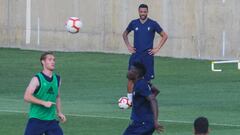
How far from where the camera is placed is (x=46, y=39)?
140 ft

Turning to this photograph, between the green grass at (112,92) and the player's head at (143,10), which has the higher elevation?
the player's head at (143,10)

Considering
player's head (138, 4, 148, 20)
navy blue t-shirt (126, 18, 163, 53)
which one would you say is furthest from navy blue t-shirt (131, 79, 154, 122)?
navy blue t-shirt (126, 18, 163, 53)

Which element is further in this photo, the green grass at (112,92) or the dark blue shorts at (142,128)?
the green grass at (112,92)

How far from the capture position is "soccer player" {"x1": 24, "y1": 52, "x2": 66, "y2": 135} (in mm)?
14352

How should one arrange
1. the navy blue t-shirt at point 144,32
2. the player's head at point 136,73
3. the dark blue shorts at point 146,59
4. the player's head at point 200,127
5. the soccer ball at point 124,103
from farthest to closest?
the navy blue t-shirt at point 144,32 → the dark blue shorts at point 146,59 → the soccer ball at point 124,103 → the player's head at point 136,73 → the player's head at point 200,127

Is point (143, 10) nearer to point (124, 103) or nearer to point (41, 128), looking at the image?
point (124, 103)

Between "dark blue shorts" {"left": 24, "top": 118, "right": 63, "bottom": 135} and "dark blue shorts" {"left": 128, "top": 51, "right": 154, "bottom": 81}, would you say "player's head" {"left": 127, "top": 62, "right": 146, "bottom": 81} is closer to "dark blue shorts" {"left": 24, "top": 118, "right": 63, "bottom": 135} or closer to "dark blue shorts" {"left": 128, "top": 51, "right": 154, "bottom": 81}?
"dark blue shorts" {"left": 24, "top": 118, "right": 63, "bottom": 135}

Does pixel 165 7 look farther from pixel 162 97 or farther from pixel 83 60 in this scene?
pixel 162 97

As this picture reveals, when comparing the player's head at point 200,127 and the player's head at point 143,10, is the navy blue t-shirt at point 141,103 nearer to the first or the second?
the player's head at point 200,127

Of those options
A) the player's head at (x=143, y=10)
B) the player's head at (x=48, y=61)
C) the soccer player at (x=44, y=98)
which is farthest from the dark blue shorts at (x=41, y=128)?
the player's head at (x=143, y=10)

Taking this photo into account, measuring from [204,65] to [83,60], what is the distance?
4.87 metres

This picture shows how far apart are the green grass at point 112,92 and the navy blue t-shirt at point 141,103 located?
3632mm

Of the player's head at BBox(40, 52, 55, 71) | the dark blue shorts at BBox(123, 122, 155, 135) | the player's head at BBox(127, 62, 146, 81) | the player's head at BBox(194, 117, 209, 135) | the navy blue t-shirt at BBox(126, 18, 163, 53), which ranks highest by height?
the navy blue t-shirt at BBox(126, 18, 163, 53)

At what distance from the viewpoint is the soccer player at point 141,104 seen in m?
14.6
